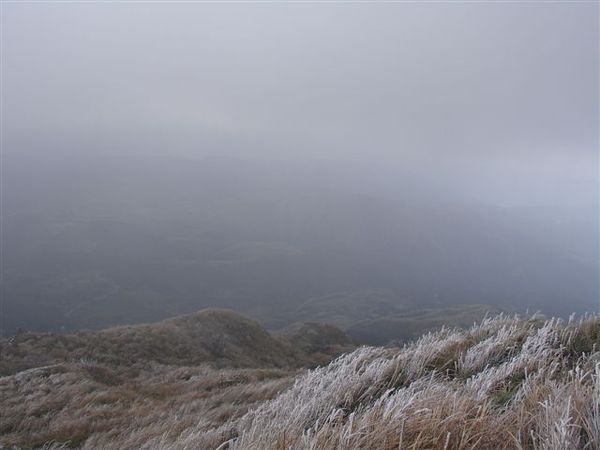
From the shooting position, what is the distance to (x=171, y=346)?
91.9ft

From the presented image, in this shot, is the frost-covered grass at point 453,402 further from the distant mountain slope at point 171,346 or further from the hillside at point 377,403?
the distant mountain slope at point 171,346

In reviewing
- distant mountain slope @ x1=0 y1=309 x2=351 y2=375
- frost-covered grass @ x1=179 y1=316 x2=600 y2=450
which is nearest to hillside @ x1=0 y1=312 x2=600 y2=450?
frost-covered grass @ x1=179 y1=316 x2=600 y2=450

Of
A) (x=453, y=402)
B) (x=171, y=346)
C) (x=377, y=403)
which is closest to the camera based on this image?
(x=453, y=402)

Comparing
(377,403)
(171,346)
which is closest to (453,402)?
(377,403)

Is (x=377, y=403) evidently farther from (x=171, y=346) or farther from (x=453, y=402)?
(x=171, y=346)

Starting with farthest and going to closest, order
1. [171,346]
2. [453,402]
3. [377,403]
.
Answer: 1. [171,346]
2. [377,403]
3. [453,402]

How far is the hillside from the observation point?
9.89 ft

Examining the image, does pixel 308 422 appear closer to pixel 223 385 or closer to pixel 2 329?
pixel 223 385

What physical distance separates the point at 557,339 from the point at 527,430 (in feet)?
11.8

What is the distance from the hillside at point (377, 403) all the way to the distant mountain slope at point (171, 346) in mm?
9344

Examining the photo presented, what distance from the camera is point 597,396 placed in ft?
10.4

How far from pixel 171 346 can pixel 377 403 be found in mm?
26396

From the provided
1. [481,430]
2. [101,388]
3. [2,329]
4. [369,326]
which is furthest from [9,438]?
[2,329]

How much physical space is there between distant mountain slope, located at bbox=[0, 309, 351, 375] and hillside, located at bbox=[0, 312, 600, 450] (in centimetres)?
934
